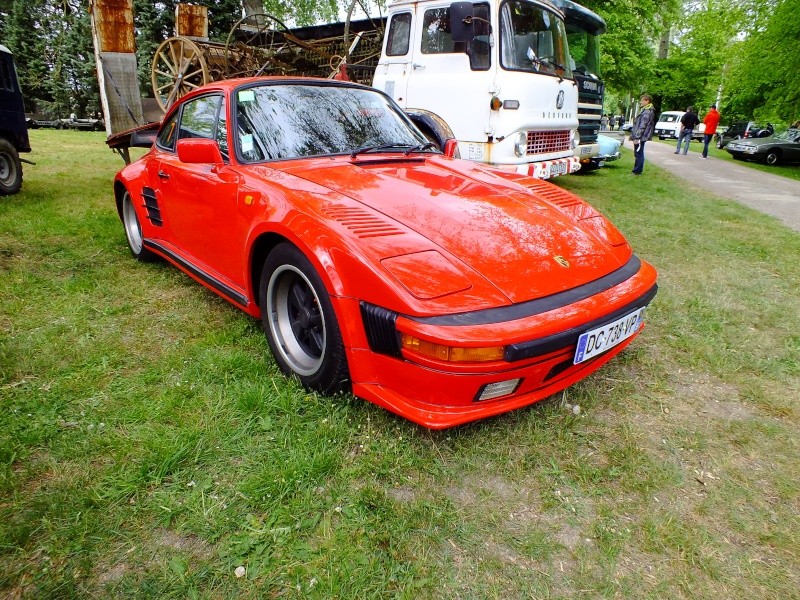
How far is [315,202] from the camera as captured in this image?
225 centimetres

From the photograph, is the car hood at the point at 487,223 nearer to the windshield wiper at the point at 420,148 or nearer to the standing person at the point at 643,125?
the windshield wiper at the point at 420,148

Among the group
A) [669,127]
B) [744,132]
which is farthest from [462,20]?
[669,127]

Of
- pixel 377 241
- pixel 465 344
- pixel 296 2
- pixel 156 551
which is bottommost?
pixel 156 551

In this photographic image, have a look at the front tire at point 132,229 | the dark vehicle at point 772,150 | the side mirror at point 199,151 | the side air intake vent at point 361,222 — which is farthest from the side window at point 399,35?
the dark vehicle at point 772,150

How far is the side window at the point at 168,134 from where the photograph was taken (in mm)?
3619

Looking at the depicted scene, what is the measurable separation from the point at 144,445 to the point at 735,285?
14.4 feet

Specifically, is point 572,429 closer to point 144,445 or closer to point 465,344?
point 465,344

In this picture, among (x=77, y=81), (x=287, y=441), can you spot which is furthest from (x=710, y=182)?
(x=77, y=81)

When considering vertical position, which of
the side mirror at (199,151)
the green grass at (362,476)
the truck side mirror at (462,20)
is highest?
the truck side mirror at (462,20)

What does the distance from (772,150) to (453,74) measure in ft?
53.8

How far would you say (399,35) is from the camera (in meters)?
6.39

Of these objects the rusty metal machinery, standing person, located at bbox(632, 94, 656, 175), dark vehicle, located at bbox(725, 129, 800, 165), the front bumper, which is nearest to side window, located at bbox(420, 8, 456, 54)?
the rusty metal machinery

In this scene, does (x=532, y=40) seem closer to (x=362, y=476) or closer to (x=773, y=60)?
(x=362, y=476)

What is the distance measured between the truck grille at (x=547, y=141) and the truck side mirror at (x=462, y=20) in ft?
4.60
